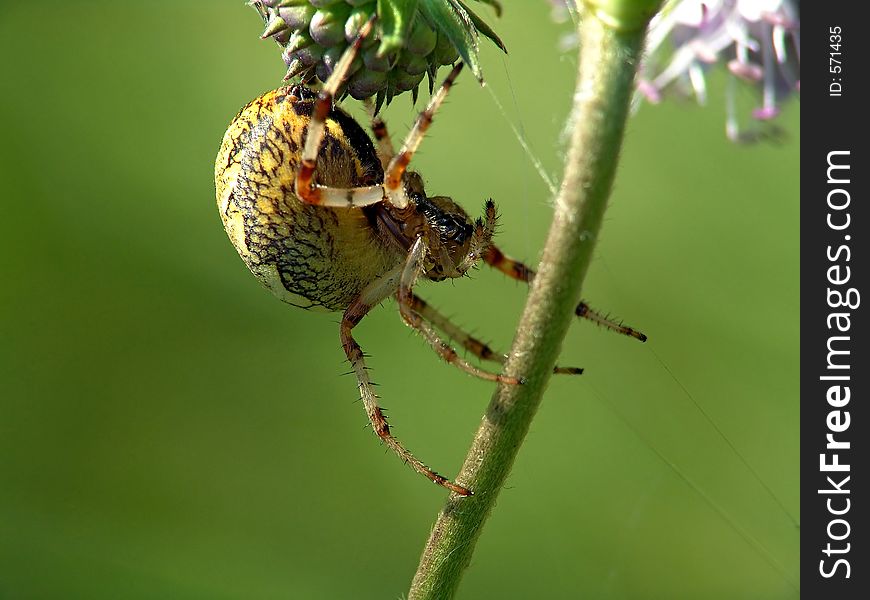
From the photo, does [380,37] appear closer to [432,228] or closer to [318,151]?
[318,151]

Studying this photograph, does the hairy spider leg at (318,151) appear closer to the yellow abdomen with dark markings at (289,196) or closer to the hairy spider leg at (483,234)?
the yellow abdomen with dark markings at (289,196)

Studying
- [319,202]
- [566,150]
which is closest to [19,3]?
[319,202]

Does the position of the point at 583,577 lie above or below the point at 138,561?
above

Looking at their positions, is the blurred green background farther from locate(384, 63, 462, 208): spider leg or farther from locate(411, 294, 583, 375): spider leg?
locate(384, 63, 462, 208): spider leg

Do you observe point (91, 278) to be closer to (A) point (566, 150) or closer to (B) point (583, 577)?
(B) point (583, 577)

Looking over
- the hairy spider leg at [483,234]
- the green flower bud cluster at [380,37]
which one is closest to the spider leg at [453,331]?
the hairy spider leg at [483,234]

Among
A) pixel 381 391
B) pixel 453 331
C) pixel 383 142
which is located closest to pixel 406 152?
pixel 383 142
